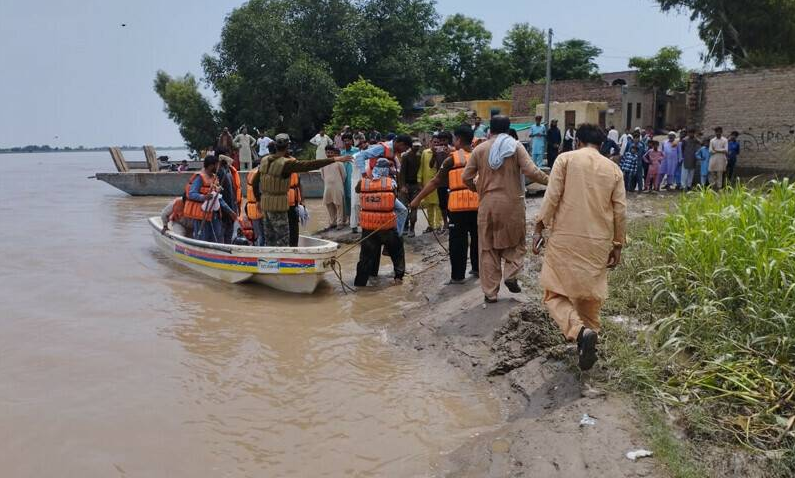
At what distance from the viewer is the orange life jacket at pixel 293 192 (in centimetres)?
824

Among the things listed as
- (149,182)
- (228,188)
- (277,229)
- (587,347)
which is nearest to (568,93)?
(149,182)

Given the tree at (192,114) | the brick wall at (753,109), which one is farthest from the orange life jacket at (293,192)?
the tree at (192,114)

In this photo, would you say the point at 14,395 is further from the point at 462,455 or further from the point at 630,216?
the point at 630,216

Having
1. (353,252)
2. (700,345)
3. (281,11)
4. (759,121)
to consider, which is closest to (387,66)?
(281,11)

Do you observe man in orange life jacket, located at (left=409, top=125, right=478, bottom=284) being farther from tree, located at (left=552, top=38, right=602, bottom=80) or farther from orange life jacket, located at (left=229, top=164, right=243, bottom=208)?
tree, located at (left=552, top=38, right=602, bottom=80)

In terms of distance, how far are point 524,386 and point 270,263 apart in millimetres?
4079

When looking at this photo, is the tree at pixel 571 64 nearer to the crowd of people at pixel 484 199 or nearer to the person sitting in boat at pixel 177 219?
the crowd of people at pixel 484 199

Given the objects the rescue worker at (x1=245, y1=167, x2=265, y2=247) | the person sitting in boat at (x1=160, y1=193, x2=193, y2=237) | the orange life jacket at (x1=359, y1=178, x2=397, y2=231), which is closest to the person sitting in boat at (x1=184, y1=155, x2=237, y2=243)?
Result: the person sitting in boat at (x1=160, y1=193, x2=193, y2=237)

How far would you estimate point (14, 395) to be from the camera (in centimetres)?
530

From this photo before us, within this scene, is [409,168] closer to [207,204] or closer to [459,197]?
[207,204]

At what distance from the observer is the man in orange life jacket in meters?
6.79

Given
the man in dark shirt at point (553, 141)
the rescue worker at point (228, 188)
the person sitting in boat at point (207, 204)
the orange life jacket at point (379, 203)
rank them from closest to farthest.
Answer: the orange life jacket at point (379, 203), the person sitting in boat at point (207, 204), the rescue worker at point (228, 188), the man in dark shirt at point (553, 141)

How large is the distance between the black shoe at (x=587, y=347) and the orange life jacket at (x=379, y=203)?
3891 millimetres

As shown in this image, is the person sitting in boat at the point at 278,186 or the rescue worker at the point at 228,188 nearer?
the person sitting in boat at the point at 278,186
